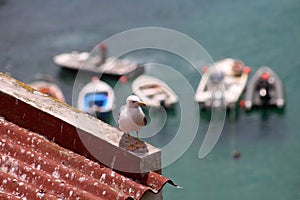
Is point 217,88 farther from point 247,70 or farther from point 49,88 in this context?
point 49,88

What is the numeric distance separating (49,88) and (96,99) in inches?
143

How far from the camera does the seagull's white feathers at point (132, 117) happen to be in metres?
9.70

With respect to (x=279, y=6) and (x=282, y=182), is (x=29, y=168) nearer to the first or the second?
(x=282, y=182)

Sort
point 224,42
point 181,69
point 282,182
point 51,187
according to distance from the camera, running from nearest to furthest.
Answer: point 51,187, point 282,182, point 181,69, point 224,42

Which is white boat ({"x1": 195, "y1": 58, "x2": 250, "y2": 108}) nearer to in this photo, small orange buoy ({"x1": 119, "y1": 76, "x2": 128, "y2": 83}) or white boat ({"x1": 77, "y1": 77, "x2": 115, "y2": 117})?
small orange buoy ({"x1": 119, "y1": 76, "x2": 128, "y2": 83})

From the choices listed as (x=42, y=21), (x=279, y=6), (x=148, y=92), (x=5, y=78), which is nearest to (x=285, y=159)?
(x=148, y=92)

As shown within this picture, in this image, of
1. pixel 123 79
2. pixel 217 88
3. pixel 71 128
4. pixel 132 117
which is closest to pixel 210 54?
pixel 217 88


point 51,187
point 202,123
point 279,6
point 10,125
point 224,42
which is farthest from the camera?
point 279,6

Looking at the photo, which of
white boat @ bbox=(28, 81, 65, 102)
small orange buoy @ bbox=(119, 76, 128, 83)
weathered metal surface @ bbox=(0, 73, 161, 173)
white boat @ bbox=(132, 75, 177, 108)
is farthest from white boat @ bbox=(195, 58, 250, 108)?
weathered metal surface @ bbox=(0, 73, 161, 173)

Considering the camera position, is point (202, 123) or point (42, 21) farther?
point (42, 21)

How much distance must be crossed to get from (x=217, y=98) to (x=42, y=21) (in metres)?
19.7

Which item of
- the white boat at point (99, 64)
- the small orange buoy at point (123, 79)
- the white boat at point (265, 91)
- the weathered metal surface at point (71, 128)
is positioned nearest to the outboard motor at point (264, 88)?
the white boat at point (265, 91)

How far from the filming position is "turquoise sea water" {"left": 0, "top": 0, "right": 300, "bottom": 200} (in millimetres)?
40781

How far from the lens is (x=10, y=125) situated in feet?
30.9
